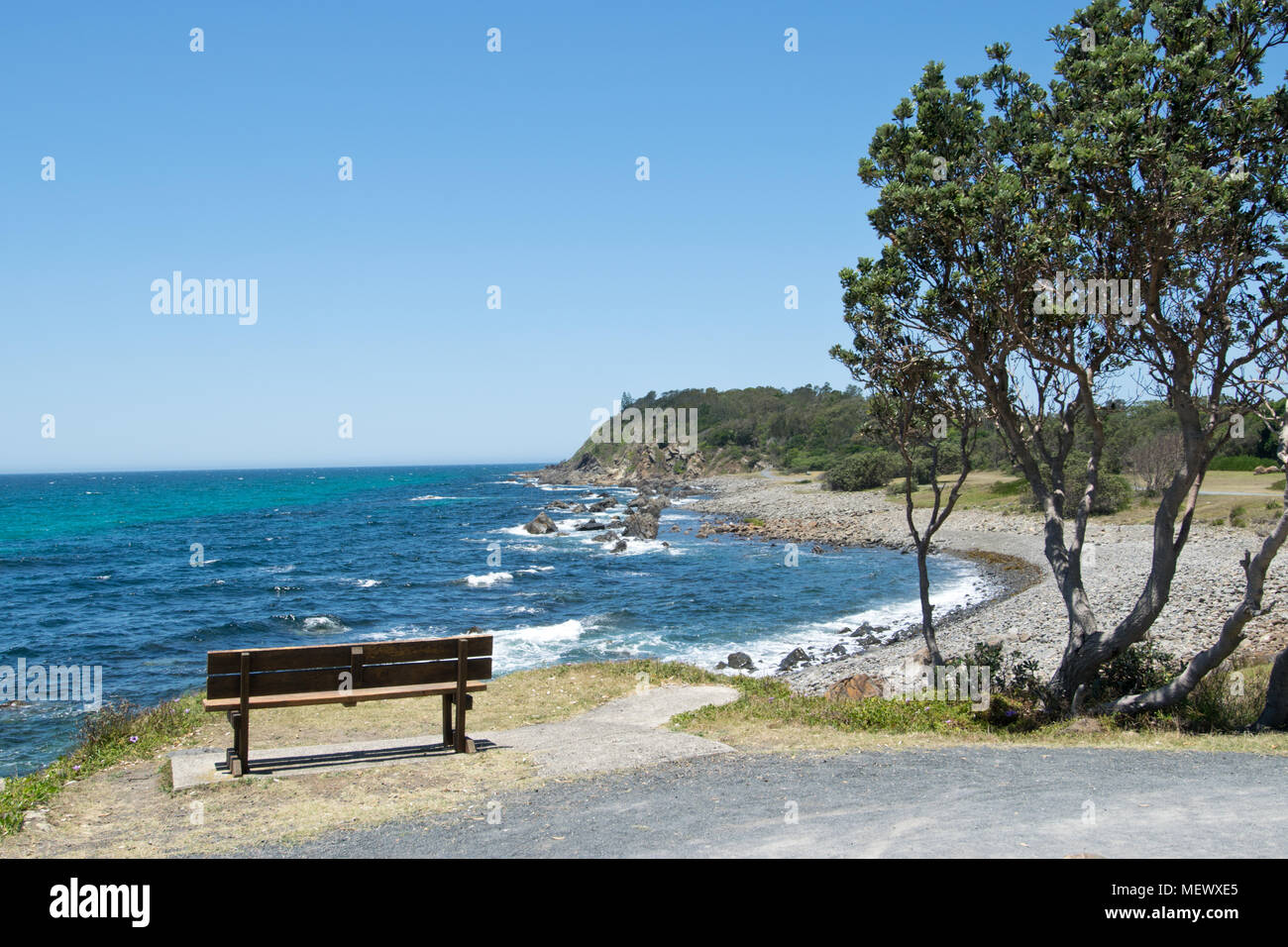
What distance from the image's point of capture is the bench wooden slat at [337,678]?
27.8 feet

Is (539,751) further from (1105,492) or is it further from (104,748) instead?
(1105,492)

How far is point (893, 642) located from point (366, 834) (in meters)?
20.4

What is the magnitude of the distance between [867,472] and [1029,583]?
4723cm

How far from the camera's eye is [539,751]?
9055 mm

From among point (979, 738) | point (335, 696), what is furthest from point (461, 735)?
point (979, 738)

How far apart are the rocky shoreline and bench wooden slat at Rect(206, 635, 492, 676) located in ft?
36.6

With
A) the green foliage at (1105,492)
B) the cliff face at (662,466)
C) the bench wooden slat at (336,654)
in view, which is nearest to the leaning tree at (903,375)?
the bench wooden slat at (336,654)

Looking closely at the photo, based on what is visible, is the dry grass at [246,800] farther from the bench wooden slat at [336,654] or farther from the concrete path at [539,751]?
the bench wooden slat at [336,654]

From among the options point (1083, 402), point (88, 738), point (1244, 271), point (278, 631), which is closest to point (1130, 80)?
point (1244, 271)

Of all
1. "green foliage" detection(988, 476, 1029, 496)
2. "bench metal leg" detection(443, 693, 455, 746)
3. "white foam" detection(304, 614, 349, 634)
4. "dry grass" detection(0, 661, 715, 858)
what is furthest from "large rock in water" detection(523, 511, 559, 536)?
"bench metal leg" detection(443, 693, 455, 746)

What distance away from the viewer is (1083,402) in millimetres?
11016

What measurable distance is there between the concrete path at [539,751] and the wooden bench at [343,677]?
12.1 inches

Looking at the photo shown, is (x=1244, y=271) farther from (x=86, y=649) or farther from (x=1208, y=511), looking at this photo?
(x=1208, y=511)
